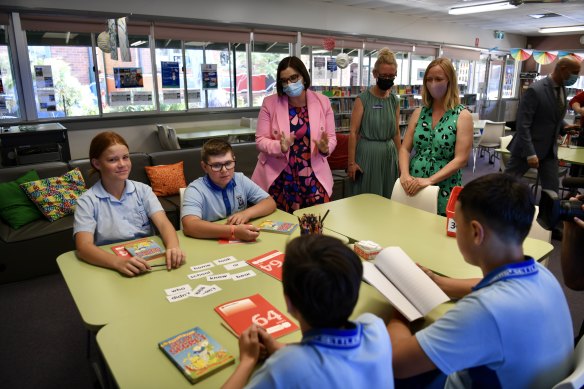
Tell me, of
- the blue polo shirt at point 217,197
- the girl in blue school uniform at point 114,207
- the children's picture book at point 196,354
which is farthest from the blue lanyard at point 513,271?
the blue polo shirt at point 217,197

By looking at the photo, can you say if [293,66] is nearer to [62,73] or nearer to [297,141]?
[297,141]

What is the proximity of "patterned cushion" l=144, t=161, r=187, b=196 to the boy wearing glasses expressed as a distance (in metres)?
2.09

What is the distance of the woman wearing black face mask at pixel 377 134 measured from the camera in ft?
10.6

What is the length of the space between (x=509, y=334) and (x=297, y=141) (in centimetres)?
190

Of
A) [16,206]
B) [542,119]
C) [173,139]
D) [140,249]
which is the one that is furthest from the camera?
[173,139]

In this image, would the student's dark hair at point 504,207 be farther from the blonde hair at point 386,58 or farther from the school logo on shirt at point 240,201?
the blonde hair at point 386,58

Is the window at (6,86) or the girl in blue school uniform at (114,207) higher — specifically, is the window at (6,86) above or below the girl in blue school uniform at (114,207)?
above

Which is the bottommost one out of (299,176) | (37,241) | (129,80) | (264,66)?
(37,241)

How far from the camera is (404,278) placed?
52.7 inches

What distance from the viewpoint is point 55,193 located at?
3.57m

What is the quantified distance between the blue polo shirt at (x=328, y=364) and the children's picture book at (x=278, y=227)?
4.01 feet

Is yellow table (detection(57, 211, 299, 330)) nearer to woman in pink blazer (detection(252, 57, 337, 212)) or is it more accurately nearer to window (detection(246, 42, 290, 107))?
woman in pink blazer (detection(252, 57, 337, 212))

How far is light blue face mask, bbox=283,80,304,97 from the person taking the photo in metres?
2.54

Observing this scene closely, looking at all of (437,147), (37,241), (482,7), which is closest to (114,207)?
(37,241)
